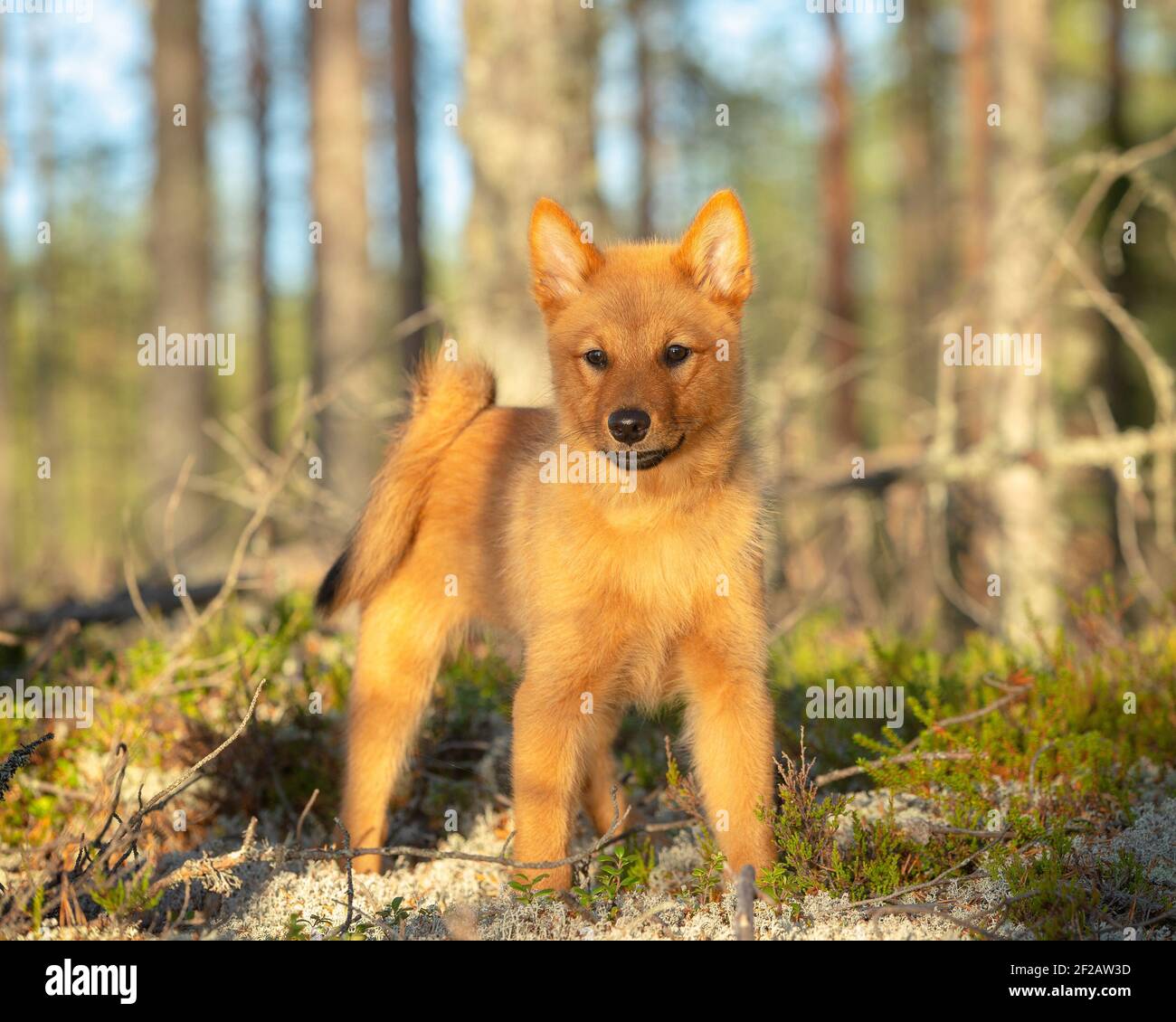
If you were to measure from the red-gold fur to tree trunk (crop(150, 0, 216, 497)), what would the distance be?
883 centimetres

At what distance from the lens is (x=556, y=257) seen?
14.5ft

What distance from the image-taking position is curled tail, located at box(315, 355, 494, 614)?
4.83 m

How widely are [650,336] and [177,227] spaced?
982 centimetres

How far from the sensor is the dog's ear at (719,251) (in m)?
4.21

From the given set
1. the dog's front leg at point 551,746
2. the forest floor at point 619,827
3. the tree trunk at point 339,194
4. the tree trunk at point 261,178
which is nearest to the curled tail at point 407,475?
the forest floor at point 619,827

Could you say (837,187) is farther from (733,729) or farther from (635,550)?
(733,729)

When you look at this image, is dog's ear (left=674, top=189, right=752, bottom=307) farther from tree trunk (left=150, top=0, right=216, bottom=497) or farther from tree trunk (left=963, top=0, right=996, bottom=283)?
tree trunk (left=963, top=0, right=996, bottom=283)

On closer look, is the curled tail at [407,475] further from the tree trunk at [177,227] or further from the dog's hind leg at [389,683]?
the tree trunk at [177,227]

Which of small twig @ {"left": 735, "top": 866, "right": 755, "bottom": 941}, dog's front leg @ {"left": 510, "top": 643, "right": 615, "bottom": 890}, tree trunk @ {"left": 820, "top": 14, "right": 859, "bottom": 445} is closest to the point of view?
small twig @ {"left": 735, "top": 866, "right": 755, "bottom": 941}

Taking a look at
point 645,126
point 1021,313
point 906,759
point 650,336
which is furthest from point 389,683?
point 645,126

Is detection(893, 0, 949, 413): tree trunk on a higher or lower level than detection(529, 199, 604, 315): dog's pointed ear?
higher

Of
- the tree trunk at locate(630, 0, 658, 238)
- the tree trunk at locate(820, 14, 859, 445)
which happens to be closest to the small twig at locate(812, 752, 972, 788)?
the tree trunk at locate(820, 14, 859, 445)

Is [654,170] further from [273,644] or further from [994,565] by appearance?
[273,644]

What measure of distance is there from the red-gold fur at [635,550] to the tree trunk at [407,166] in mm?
12245
